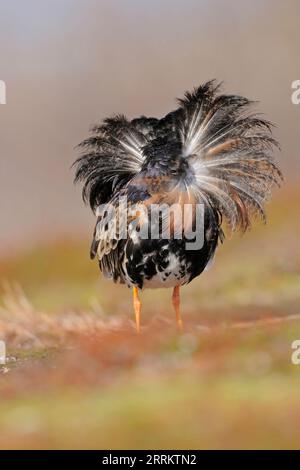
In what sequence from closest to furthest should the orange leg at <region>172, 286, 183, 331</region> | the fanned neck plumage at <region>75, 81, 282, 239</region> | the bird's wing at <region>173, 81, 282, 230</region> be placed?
the fanned neck plumage at <region>75, 81, 282, 239</region> → the bird's wing at <region>173, 81, 282, 230</region> → the orange leg at <region>172, 286, 183, 331</region>

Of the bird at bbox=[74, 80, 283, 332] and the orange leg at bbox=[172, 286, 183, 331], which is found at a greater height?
the bird at bbox=[74, 80, 283, 332]

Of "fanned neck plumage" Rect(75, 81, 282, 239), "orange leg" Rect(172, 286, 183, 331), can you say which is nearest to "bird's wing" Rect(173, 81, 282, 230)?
"fanned neck plumage" Rect(75, 81, 282, 239)

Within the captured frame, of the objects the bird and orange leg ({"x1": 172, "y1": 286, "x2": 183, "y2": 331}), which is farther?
orange leg ({"x1": 172, "y1": 286, "x2": 183, "y2": 331})

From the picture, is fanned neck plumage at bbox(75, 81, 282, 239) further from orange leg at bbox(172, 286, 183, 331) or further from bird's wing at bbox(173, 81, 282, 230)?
orange leg at bbox(172, 286, 183, 331)

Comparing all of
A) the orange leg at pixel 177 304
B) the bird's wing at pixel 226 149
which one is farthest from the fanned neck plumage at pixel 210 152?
the orange leg at pixel 177 304

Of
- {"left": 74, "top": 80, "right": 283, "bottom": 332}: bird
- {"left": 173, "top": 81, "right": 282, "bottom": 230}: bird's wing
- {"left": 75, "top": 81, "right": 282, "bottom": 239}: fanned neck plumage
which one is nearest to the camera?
{"left": 74, "top": 80, "right": 283, "bottom": 332}: bird

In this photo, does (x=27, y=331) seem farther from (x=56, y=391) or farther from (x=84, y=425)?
(x=84, y=425)

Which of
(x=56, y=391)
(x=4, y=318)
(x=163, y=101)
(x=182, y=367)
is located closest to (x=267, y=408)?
(x=182, y=367)
